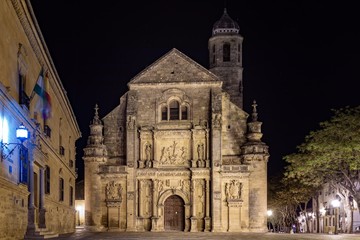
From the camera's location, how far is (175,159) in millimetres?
53062

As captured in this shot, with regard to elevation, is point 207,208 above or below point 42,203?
below

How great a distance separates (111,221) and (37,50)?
27.9 metres

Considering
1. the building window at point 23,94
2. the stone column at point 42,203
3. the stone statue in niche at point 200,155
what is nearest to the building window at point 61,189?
the stone column at point 42,203

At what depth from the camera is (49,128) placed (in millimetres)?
31172

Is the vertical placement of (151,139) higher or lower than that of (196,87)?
lower

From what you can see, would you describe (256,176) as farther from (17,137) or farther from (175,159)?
(17,137)

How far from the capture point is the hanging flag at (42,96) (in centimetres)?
2589

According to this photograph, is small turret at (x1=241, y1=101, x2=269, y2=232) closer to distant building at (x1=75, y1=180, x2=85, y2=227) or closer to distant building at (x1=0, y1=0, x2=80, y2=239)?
distant building at (x1=0, y1=0, x2=80, y2=239)

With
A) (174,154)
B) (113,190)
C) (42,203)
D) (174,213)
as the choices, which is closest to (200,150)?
(174,154)

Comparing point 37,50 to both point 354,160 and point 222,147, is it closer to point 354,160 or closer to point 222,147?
point 354,160

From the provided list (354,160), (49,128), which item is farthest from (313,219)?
(49,128)

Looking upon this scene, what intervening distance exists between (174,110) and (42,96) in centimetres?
2724

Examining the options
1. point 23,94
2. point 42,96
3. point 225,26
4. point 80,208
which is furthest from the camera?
point 80,208

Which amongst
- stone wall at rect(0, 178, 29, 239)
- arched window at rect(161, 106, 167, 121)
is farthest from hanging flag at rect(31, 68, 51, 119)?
arched window at rect(161, 106, 167, 121)
